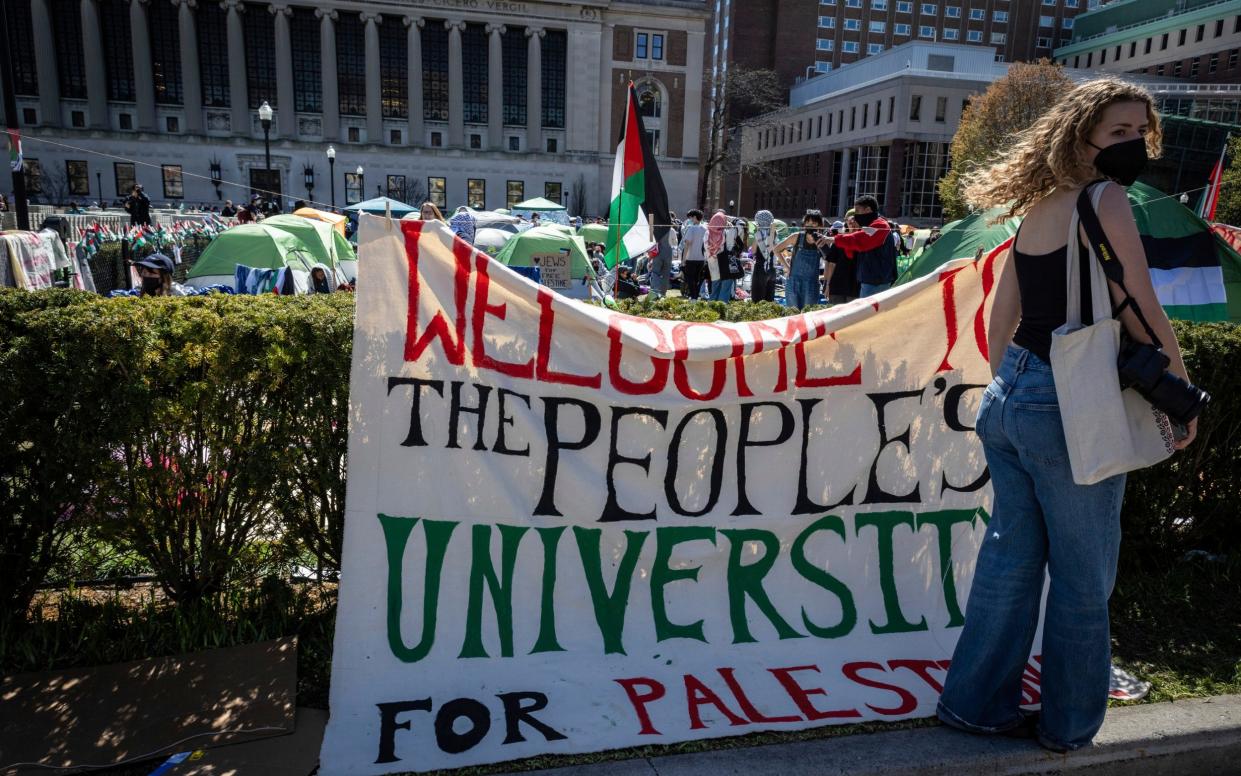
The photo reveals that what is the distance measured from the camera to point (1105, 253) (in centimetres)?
234

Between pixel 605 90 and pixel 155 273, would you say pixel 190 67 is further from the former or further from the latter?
pixel 155 273

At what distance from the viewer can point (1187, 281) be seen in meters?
8.08

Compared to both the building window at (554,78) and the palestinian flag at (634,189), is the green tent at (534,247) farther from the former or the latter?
the building window at (554,78)

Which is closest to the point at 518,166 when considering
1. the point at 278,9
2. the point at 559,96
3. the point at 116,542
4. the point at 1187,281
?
the point at 559,96

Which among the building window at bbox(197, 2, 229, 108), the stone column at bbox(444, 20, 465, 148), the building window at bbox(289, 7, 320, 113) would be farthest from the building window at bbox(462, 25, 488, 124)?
the building window at bbox(197, 2, 229, 108)

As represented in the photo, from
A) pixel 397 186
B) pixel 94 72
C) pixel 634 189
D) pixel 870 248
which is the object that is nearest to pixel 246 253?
pixel 634 189

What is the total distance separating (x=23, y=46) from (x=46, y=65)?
2.43m

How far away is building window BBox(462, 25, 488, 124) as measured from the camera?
→ 207ft

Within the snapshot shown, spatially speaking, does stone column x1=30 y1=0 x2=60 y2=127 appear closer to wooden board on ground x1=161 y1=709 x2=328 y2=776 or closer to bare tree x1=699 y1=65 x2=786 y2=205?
bare tree x1=699 y1=65 x2=786 y2=205

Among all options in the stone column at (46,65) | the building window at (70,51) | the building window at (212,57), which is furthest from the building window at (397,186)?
the building window at (70,51)

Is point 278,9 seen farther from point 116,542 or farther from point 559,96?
point 116,542

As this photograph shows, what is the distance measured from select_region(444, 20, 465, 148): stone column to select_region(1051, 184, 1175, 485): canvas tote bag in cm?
6482

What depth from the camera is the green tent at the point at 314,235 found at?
49.6ft

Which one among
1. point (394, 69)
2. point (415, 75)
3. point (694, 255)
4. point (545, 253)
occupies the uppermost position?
point (394, 69)
